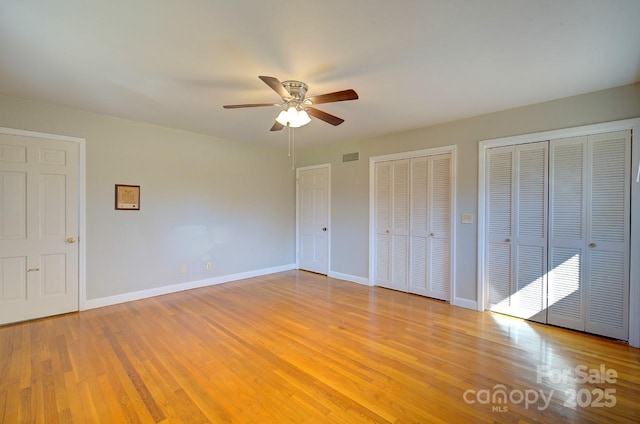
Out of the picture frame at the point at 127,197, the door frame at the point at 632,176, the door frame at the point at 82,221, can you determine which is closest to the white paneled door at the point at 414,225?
the door frame at the point at 632,176

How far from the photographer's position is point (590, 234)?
2.95 m

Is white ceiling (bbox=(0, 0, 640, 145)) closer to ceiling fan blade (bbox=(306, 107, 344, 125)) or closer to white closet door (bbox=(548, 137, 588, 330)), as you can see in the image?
ceiling fan blade (bbox=(306, 107, 344, 125))

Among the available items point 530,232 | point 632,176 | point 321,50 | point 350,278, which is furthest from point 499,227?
point 321,50

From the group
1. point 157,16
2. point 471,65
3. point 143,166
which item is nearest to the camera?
point 157,16

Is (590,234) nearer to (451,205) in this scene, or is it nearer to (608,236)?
(608,236)

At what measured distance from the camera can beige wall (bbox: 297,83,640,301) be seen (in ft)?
9.59

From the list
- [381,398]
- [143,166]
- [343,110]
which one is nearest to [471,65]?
[343,110]

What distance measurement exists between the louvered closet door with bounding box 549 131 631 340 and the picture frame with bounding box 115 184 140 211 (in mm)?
5179

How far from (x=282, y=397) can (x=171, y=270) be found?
3148 mm

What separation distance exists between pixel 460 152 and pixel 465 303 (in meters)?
2.00

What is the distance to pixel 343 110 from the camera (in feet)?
11.3

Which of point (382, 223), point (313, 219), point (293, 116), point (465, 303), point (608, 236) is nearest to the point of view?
point (293, 116)

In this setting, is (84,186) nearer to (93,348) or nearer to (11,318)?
(11,318)

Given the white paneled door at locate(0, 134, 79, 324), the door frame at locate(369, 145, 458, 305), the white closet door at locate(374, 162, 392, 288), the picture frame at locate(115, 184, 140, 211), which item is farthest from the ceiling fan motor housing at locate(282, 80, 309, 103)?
the white paneled door at locate(0, 134, 79, 324)
